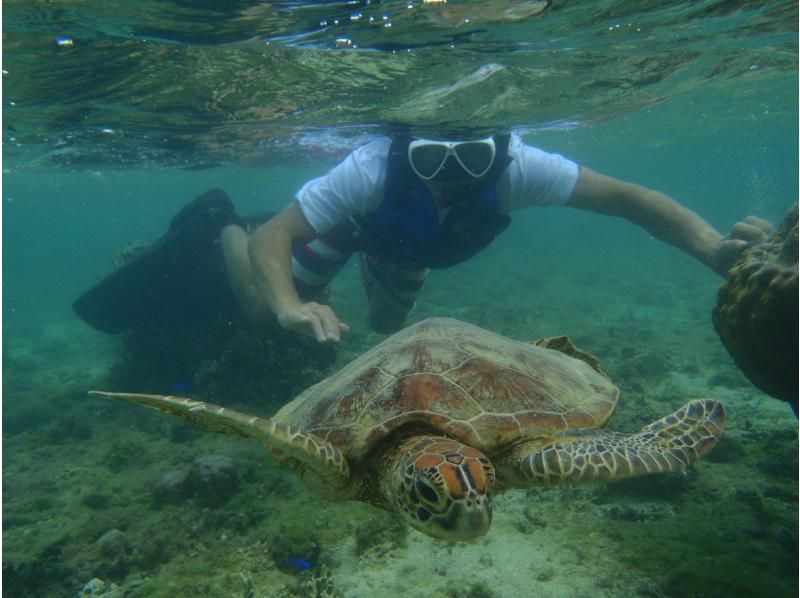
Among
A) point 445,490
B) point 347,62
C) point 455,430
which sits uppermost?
point 347,62

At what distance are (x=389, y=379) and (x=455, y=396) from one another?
0.50 m

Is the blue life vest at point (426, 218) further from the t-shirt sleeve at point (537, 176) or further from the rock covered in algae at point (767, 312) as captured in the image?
the rock covered in algae at point (767, 312)

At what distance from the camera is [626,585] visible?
138 inches

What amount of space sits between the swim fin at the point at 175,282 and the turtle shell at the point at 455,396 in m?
7.56

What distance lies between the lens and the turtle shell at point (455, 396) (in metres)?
2.87

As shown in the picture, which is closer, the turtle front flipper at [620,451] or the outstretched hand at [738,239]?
the turtle front flipper at [620,451]

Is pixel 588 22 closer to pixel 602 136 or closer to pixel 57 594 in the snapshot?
pixel 57 594

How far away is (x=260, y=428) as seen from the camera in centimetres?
257

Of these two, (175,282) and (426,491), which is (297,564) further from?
(175,282)

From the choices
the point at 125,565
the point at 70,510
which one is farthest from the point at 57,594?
the point at 70,510

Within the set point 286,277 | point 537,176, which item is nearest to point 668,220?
point 537,176

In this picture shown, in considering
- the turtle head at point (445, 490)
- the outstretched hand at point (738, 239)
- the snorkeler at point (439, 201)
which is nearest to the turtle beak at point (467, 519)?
the turtle head at point (445, 490)

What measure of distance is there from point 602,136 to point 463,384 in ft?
89.7

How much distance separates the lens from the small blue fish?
4.16 meters
